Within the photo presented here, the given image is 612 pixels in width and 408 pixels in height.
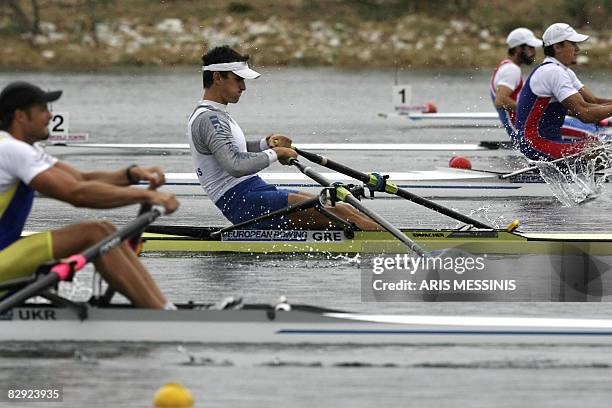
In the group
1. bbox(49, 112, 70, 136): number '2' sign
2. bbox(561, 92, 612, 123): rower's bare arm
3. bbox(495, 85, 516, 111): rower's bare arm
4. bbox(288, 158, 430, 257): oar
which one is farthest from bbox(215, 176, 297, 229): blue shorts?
bbox(49, 112, 70, 136): number '2' sign

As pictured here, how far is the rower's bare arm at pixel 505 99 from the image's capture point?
16.6m

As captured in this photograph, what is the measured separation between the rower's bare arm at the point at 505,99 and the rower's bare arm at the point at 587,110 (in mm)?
2868

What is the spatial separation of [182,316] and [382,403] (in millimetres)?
1334

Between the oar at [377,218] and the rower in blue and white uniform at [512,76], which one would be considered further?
the rower in blue and white uniform at [512,76]

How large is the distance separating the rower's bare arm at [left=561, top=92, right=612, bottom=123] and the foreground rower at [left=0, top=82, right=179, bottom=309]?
22.1 ft

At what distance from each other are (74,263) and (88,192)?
0.41 meters

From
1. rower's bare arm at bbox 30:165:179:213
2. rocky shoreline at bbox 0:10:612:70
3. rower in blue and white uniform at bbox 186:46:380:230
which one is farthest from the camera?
rocky shoreline at bbox 0:10:612:70

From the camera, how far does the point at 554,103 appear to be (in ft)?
46.2

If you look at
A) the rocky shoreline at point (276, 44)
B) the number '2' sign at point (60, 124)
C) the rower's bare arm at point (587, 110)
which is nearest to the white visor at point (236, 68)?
the rower's bare arm at point (587, 110)

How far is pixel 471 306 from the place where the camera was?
914 centimetres

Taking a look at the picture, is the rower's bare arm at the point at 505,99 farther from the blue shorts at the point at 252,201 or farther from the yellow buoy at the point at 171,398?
the yellow buoy at the point at 171,398

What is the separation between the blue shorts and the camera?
10773mm

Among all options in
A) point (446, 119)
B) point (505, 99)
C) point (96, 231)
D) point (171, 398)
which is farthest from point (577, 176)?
point (446, 119)

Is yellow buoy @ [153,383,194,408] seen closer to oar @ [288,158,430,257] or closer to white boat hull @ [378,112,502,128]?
oar @ [288,158,430,257]
